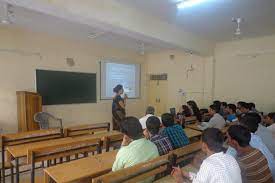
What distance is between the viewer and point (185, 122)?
451 centimetres

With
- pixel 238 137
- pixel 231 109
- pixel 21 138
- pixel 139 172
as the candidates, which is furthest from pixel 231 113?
pixel 21 138

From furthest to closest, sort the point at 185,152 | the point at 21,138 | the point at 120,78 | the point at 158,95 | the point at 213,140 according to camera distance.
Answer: the point at 158,95 < the point at 120,78 < the point at 21,138 < the point at 185,152 < the point at 213,140

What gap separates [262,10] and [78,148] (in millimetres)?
3581

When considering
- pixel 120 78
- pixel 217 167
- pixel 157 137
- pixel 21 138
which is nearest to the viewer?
pixel 217 167

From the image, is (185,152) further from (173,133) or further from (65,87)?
(65,87)

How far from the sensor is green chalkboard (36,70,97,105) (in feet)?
17.3

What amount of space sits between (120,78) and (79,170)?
5.30 metres

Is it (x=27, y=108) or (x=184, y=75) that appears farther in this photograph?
(x=184, y=75)

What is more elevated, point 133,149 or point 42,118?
point 133,149

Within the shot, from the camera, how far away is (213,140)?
1569 millimetres

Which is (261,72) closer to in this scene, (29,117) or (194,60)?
(194,60)

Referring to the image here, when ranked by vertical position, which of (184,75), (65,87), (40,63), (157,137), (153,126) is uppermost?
(40,63)

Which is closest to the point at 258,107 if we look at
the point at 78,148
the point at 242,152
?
the point at 242,152

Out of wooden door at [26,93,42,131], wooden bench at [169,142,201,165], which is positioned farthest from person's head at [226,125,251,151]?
wooden door at [26,93,42,131]
